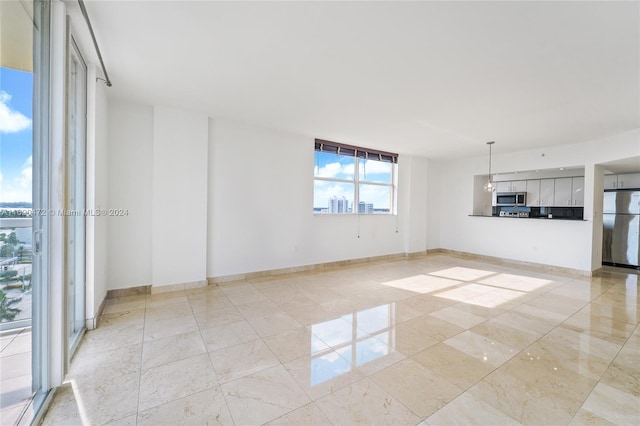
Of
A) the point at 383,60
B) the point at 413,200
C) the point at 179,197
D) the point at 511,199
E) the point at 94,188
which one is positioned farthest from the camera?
the point at 511,199

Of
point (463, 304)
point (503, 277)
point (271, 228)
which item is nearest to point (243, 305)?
point (271, 228)

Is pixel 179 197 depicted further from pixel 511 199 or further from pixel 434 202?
pixel 511 199

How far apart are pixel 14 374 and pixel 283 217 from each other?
3.78 meters

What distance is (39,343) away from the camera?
1.80 m

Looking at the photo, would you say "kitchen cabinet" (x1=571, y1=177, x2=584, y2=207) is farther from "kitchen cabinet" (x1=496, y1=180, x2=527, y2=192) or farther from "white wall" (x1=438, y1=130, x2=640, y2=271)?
"white wall" (x1=438, y1=130, x2=640, y2=271)

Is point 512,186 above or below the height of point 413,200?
above

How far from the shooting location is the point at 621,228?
6199 mm

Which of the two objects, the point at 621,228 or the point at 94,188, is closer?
the point at 94,188

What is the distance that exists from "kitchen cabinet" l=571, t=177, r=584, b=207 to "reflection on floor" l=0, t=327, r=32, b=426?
32.3ft

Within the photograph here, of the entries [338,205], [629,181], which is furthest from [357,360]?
[629,181]

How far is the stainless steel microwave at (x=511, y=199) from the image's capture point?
24.8 ft

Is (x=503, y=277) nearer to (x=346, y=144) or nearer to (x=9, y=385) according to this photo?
(x=346, y=144)

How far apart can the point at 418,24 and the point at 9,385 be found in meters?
3.71

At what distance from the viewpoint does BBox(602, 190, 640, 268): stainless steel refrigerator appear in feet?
19.6
